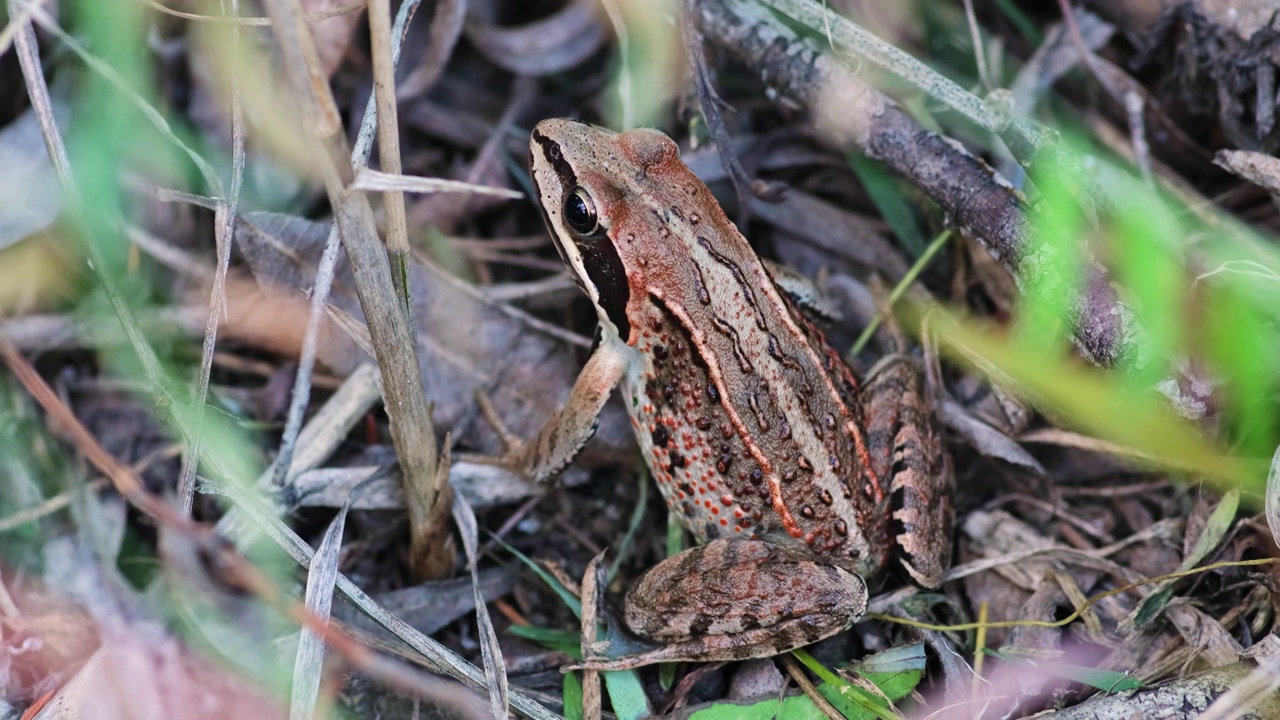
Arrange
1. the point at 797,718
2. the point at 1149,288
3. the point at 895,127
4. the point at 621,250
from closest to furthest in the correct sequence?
the point at 1149,288
the point at 797,718
the point at 621,250
the point at 895,127

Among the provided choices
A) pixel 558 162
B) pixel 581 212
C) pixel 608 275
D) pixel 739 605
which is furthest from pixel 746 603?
pixel 558 162

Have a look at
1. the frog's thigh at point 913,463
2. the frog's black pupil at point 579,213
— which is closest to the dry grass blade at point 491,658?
the frog's black pupil at point 579,213

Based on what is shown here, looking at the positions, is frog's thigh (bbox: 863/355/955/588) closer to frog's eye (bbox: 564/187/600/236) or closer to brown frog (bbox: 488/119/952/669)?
brown frog (bbox: 488/119/952/669)

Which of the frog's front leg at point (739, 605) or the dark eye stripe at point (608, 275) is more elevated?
the dark eye stripe at point (608, 275)

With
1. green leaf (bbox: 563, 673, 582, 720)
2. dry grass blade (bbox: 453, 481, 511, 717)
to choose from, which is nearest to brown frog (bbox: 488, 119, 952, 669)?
green leaf (bbox: 563, 673, 582, 720)

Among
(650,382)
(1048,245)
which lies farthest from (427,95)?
(1048,245)

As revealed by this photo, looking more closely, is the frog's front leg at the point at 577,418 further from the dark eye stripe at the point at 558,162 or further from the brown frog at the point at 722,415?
the dark eye stripe at the point at 558,162

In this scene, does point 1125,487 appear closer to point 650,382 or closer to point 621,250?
point 650,382
